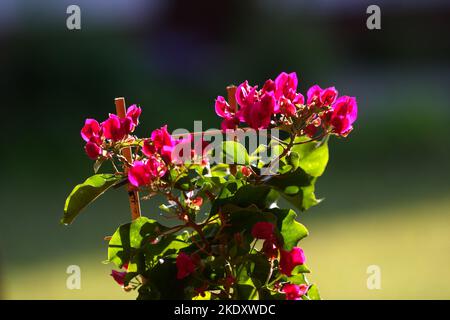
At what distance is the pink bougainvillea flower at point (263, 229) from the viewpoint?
59 centimetres

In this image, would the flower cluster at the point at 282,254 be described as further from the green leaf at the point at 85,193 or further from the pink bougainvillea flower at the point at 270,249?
the green leaf at the point at 85,193

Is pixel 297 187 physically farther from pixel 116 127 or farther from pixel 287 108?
pixel 116 127

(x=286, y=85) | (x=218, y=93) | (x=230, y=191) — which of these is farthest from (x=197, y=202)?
(x=218, y=93)

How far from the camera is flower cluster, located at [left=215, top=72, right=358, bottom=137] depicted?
0.58 meters

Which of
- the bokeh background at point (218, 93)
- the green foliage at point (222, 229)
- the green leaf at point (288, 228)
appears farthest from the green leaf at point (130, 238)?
the bokeh background at point (218, 93)

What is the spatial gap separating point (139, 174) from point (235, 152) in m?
0.09

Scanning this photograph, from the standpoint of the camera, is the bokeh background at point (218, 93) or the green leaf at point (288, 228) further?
the bokeh background at point (218, 93)

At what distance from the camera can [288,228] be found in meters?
0.61

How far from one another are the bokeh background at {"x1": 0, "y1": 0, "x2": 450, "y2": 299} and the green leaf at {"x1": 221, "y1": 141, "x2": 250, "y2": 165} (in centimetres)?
132

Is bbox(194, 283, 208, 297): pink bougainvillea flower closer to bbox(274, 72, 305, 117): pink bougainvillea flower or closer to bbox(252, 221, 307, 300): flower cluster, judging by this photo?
bbox(252, 221, 307, 300): flower cluster

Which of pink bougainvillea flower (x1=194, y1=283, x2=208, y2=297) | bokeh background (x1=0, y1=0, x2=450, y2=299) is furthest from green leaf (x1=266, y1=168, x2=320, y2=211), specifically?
bokeh background (x1=0, y1=0, x2=450, y2=299)

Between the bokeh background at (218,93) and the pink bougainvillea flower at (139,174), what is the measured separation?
51.9 inches

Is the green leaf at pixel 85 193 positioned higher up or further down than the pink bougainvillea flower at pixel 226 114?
further down
